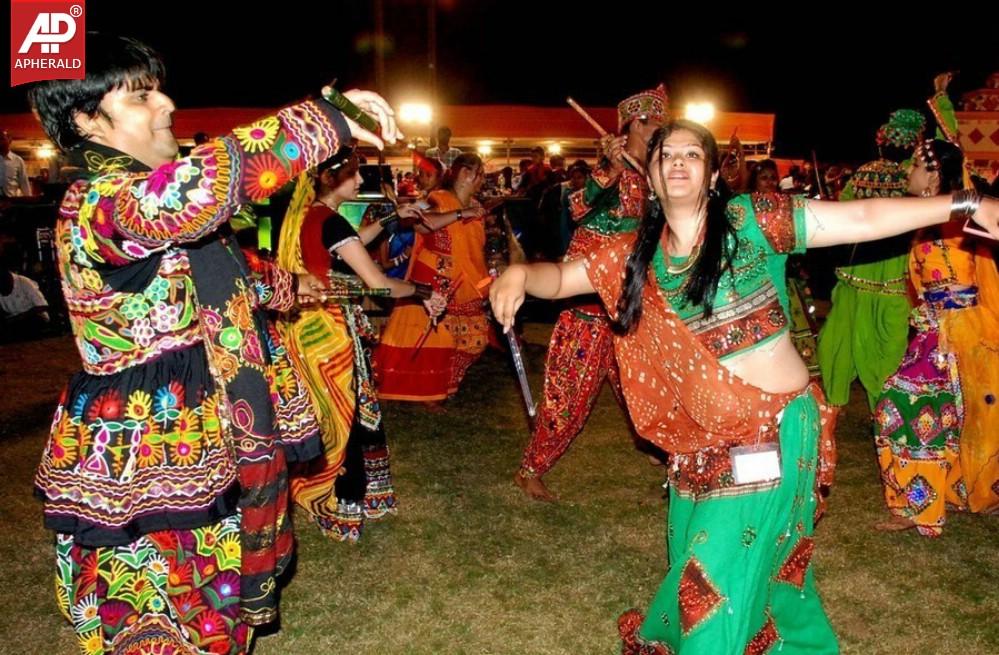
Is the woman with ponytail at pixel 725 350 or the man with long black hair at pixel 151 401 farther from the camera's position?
the woman with ponytail at pixel 725 350

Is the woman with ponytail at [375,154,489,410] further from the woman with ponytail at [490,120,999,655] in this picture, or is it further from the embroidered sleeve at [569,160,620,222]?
the woman with ponytail at [490,120,999,655]

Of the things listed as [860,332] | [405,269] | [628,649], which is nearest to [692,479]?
[628,649]

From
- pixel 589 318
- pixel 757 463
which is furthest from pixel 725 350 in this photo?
pixel 589 318

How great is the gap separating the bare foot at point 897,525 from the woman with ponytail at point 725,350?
1707 mm

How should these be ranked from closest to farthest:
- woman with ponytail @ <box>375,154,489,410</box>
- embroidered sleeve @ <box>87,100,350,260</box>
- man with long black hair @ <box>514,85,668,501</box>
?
embroidered sleeve @ <box>87,100,350,260</box> < man with long black hair @ <box>514,85,668,501</box> < woman with ponytail @ <box>375,154,489,410</box>

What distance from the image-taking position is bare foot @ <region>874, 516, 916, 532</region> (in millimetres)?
4008

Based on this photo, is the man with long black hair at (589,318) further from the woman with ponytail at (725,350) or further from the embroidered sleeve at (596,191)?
the woman with ponytail at (725,350)

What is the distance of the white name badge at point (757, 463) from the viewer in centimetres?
238

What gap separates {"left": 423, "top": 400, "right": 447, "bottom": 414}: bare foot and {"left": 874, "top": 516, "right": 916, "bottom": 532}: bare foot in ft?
10.4

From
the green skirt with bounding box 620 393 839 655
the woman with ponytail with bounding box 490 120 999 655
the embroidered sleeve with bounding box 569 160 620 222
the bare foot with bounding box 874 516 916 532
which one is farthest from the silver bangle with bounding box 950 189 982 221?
the bare foot with bounding box 874 516 916 532

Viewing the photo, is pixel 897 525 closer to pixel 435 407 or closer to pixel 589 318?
pixel 589 318

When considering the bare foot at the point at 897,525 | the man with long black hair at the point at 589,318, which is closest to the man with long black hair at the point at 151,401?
the man with long black hair at the point at 589,318

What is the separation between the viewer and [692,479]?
256 cm

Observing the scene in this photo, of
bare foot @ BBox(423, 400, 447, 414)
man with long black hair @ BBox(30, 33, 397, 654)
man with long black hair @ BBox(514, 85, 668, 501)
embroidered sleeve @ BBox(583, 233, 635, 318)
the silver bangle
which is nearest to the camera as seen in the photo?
man with long black hair @ BBox(30, 33, 397, 654)
